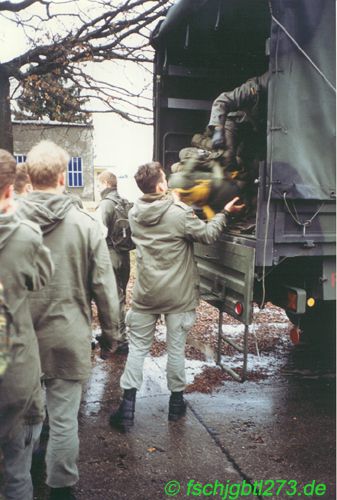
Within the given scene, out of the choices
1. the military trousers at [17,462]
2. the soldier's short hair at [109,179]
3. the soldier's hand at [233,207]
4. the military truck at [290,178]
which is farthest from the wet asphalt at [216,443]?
the soldier's short hair at [109,179]

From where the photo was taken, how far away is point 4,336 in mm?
1842

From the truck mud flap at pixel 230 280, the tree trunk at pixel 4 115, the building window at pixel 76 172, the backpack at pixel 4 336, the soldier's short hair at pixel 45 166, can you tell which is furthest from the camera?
the building window at pixel 76 172

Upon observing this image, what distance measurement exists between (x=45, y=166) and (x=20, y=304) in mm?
746

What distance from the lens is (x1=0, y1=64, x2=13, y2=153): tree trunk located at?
26.1 ft

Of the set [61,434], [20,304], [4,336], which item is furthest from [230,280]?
[4,336]

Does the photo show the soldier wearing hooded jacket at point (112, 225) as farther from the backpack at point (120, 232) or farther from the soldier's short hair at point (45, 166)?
the soldier's short hair at point (45, 166)

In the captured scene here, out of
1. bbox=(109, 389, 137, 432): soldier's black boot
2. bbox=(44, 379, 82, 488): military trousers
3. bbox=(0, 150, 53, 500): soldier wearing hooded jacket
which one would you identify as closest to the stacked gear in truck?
bbox=(109, 389, 137, 432): soldier's black boot

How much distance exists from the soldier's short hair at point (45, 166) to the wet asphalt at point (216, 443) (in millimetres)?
1762

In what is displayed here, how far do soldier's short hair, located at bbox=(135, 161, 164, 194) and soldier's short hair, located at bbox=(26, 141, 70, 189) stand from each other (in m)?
1.21

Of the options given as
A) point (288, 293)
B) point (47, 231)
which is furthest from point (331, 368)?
point (47, 231)

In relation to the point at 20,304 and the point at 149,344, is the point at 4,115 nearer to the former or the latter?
the point at 149,344

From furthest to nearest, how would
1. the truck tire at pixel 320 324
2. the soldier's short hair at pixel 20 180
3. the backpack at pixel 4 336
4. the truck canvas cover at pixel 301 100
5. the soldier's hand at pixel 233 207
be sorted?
the truck tire at pixel 320 324, the soldier's hand at pixel 233 207, the soldier's short hair at pixel 20 180, the truck canvas cover at pixel 301 100, the backpack at pixel 4 336

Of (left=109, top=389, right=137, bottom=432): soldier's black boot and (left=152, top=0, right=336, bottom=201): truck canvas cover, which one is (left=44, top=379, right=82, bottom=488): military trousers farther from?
(left=152, top=0, right=336, bottom=201): truck canvas cover

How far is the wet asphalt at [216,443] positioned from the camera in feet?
9.37
